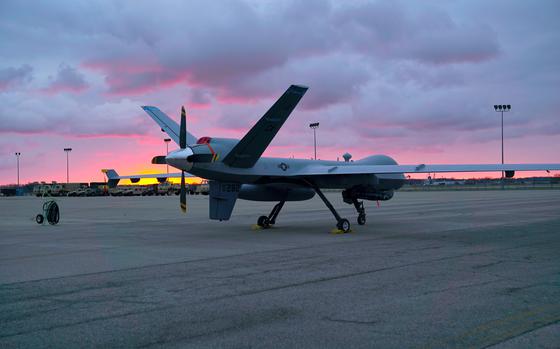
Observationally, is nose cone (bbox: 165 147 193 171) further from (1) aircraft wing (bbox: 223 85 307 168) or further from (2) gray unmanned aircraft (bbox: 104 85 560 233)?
(1) aircraft wing (bbox: 223 85 307 168)

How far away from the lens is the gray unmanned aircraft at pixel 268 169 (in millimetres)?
18281

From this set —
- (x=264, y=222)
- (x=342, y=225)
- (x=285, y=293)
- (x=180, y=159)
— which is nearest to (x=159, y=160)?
(x=180, y=159)

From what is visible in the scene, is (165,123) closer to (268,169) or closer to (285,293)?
(268,169)

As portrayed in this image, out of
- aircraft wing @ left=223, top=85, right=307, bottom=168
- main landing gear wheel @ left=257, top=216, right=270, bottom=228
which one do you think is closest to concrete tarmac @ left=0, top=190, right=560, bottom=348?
aircraft wing @ left=223, top=85, right=307, bottom=168

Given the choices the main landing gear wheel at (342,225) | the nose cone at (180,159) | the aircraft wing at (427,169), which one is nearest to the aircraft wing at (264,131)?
the nose cone at (180,159)

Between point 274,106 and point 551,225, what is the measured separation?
13.1 m

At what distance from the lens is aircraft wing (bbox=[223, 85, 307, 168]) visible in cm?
1809

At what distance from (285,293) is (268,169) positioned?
38.4 ft

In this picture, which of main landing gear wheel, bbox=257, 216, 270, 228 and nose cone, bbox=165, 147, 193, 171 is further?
main landing gear wheel, bbox=257, 216, 270, 228

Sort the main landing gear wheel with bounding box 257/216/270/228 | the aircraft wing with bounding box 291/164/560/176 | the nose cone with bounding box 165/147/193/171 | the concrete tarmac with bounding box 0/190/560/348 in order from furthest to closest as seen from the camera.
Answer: the main landing gear wheel with bounding box 257/216/270/228, the aircraft wing with bounding box 291/164/560/176, the nose cone with bounding box 165/147/193/171, the concrete tarmac with bounding box 0/190/560/348

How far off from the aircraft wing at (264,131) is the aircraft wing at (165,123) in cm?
476

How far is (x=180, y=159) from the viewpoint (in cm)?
1792

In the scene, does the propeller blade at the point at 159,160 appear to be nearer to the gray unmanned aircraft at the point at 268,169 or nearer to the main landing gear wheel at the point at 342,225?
the gray unmanned aircraft at the point at 268,169

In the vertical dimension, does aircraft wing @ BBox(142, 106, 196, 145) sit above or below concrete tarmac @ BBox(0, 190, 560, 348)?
above
